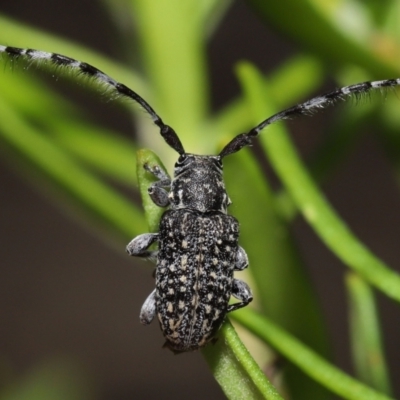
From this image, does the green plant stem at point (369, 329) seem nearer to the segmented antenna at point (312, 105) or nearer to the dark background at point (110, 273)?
the segmented antenna at point (312, 105)

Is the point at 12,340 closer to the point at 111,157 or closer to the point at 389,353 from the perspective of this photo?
the point at 389,353

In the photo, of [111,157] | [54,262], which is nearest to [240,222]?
[111,157]

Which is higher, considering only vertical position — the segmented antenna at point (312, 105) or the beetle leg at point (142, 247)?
the segmented antenna at point (312, 105)

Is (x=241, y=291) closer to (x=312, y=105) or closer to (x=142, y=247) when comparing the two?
(x=142, y=247)

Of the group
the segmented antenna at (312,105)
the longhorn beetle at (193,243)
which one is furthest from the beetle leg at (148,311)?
the segmented antenna at (312,105)

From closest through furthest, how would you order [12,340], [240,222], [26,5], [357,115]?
[240,222]
[357,115]
[12,340]
[26,5]

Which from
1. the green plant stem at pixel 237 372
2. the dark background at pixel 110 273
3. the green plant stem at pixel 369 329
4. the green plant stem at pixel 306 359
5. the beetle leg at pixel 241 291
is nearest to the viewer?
the green plant stem at pixel 237 372

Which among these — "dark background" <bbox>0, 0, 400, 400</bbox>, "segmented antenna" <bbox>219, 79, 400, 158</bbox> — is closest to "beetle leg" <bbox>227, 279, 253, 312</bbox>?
"segmented antenna" <bbox>219, 79, 400, 158</bbox>
